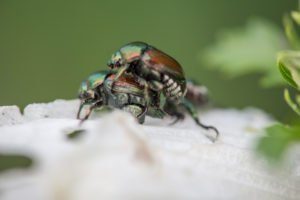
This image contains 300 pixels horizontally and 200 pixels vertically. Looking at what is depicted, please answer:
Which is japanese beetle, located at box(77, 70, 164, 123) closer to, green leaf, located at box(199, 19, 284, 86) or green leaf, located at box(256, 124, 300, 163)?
green leaf, located at box(256, 124, 300, 163)

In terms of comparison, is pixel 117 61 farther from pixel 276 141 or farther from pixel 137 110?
pixel 276 141

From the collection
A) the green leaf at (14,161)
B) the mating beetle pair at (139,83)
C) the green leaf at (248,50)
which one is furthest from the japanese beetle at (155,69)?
the green leaf at (248,50)

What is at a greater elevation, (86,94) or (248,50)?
(86,94)

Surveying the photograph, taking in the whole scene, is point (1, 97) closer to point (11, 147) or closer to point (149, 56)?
point (149, 56)

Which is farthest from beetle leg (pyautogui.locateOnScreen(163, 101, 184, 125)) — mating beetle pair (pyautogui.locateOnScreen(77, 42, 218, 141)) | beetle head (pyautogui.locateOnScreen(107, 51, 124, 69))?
beetle head (pyautogui.locateOnScreen(107, 51, 124, 69))

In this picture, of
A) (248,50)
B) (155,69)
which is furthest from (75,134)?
(248,50)

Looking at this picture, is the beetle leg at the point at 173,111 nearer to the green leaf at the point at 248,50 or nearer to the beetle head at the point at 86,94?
the beetle head at the point at 86,94
